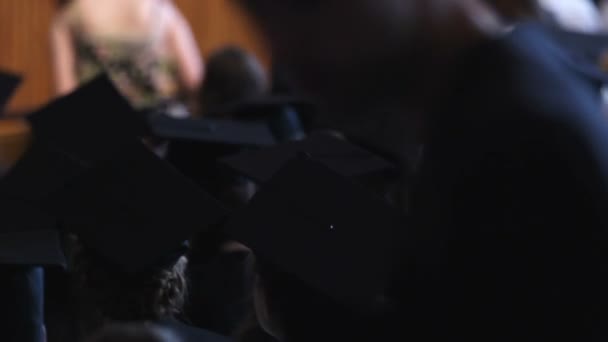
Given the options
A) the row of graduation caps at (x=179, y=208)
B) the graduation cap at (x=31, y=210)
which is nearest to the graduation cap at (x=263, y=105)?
the row of graduation caps at (x=179, y=208)

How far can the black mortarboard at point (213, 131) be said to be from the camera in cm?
175

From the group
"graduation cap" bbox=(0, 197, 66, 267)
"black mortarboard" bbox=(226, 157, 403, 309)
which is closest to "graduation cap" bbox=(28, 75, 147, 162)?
"graduation cap" bbox=(0, 197, 66, 267)

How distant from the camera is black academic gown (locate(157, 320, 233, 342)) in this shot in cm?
109

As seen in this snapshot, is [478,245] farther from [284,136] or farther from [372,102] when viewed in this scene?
[284,136]

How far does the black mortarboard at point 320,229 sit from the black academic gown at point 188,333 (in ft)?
0.45

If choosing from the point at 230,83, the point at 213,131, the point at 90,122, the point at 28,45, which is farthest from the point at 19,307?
the point at 28,45

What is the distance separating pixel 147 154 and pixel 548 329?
791mm

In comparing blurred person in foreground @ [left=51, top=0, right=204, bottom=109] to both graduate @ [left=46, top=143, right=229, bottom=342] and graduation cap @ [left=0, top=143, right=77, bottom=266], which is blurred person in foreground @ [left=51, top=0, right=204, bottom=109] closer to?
graduation cap @ [left=0, top=143, right=77, bottom=266]

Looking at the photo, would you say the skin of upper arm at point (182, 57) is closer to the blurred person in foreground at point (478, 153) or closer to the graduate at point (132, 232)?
the graduate at point (132, 232)

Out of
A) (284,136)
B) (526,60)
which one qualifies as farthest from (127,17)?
(526,60)

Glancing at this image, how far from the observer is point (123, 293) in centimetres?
125

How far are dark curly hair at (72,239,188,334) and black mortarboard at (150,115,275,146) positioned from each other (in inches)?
17.6

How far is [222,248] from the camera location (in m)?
1.65

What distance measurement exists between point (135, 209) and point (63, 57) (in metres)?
2.15
